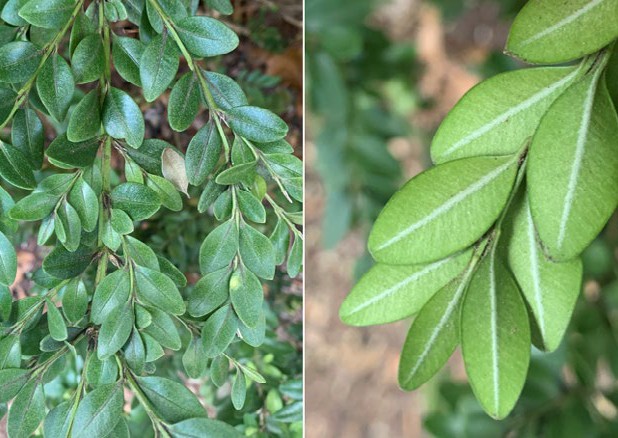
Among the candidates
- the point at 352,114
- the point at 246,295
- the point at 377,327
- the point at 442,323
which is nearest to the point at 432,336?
the point at 442,323

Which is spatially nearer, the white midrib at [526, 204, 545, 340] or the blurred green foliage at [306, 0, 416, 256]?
the white midrib at [526, 204, 545, 340]

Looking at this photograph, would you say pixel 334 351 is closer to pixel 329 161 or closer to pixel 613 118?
pixel 329 161

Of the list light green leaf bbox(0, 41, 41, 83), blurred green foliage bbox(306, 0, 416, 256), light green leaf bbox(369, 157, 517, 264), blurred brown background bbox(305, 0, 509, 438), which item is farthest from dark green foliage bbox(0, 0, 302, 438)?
blurred brown background bbox(305, 0, 509, 438)

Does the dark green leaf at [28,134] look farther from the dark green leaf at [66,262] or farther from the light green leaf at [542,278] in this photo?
the light green leaf at [542,278]

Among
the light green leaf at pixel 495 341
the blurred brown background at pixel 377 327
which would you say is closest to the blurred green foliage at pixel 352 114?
the blurred brown background at pixel 377 327

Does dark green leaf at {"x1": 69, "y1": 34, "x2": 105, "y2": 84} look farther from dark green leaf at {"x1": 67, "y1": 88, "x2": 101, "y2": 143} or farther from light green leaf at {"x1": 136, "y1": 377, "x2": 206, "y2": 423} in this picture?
light green leaf at {"x1": 136, "y1": 377, "x2": 206, "y2": 423}

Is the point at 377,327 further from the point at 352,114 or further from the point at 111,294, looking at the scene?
the point at 111,294
